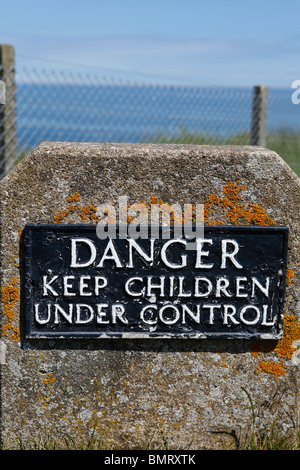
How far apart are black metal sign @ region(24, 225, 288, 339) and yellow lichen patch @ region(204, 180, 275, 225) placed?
1.7 inches

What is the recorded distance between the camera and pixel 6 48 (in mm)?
3924

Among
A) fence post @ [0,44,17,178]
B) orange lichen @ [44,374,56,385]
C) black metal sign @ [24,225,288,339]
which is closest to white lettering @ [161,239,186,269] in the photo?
black metal sign @ [24,225,288,339]

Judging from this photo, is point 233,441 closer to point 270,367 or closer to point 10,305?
point 270,367

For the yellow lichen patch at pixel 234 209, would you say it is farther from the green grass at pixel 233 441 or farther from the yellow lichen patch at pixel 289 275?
the green grass at pixel 233 441

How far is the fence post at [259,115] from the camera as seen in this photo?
5.32 metres

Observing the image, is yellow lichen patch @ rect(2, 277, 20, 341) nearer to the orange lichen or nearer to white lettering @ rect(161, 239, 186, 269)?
the orange lichen

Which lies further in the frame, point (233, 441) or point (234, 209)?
point (233, 441)

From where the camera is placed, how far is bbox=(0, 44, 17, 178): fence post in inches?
155

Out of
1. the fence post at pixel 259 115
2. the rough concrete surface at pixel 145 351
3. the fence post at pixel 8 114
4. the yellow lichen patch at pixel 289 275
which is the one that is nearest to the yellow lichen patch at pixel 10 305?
the rough concrete surface at pixel 145 351

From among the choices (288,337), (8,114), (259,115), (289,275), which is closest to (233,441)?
(288,337)

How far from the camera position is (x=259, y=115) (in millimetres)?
5328

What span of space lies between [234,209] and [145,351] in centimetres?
68

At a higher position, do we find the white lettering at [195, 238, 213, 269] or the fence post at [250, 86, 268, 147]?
the fence post at [250, 86, 268, 147]
